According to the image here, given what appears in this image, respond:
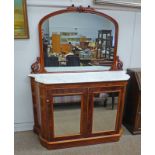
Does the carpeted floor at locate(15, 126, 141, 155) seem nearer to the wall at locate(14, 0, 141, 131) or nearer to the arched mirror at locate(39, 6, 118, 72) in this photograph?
the wall at locate(14, 0, 141, 131)

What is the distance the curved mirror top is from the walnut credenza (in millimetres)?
161

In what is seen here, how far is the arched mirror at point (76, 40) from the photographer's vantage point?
2092 mm

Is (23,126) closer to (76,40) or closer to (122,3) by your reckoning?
(76,40)

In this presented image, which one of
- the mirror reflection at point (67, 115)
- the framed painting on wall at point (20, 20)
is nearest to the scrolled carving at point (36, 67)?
the framed painting on wall at point (20, 20)

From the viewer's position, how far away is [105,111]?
85.5 inches

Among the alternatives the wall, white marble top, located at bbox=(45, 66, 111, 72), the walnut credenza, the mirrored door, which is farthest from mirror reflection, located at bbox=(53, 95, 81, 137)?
the wall

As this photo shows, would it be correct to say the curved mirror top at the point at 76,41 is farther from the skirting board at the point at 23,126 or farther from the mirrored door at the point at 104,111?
the skirting board at the point at 23,126

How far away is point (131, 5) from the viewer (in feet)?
7.40

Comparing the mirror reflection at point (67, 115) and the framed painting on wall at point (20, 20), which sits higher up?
the framed painting on wall at point (20, 20)

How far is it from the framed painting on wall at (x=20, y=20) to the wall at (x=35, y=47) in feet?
0.24

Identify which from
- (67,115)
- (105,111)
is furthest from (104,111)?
(67,115)

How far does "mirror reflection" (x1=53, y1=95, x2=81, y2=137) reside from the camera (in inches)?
77.6
